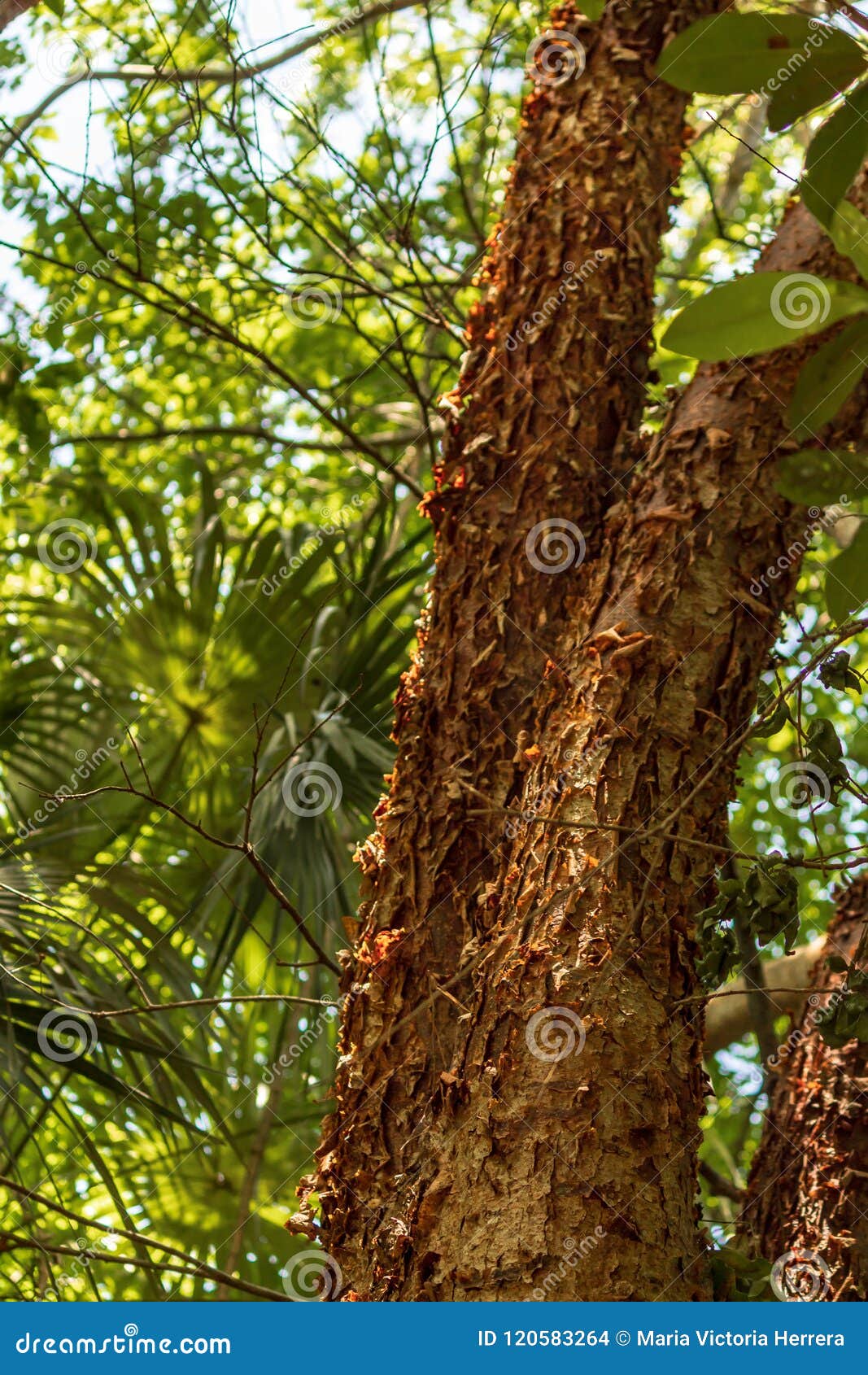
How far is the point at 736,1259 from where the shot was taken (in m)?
1.66

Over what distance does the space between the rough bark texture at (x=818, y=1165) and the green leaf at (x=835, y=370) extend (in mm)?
1008

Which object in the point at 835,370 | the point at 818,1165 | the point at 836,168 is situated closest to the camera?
the point at 836,168

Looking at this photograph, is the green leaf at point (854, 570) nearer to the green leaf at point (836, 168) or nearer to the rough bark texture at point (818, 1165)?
the green leaf at point (836, 168)

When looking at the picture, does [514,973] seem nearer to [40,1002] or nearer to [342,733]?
[40,1002]

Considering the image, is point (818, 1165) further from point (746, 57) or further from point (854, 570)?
point (746, 57)

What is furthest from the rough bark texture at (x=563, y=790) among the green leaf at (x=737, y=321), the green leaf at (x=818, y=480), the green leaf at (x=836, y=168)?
the green leaf at (x=836, y=168)

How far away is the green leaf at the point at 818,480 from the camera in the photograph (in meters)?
1.23

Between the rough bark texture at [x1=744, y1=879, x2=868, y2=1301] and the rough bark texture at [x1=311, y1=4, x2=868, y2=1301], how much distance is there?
497 millimetres

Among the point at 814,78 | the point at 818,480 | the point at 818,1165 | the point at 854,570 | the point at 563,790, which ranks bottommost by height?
the point at 818,1165

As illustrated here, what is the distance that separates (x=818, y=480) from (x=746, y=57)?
43cm

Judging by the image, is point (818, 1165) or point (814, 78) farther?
point (818, 1165)

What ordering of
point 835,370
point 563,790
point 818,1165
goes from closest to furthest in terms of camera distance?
1. point 835,370
2. point 563,790
3. point 818,1165

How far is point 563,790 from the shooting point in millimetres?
1679

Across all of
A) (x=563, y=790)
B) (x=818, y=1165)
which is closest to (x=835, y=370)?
(x=563, y=790)
